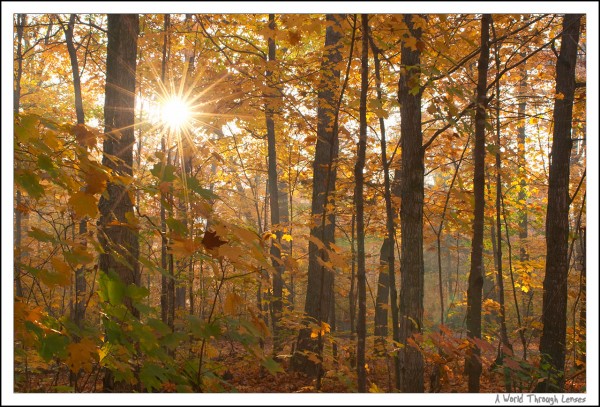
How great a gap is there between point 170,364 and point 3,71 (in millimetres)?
2209

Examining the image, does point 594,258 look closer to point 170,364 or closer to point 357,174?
point 357,174

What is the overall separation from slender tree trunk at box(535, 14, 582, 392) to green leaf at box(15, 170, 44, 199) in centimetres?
546

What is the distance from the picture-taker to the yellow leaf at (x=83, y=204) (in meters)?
2.02

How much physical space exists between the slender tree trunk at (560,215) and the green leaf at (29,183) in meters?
Result: 5.46

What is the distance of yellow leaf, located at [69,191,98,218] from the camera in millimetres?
2023

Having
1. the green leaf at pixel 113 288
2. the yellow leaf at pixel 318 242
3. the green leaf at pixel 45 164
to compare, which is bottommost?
the green leaf at pixel 113 288

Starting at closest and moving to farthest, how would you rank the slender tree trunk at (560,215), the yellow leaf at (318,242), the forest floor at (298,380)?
the yellow leaf at (318,242), the slender tree trunk at (560,215), the forest floor at (298,380)

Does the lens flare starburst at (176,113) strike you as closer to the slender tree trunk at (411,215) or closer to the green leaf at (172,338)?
the slender tree trunk at (411,215)

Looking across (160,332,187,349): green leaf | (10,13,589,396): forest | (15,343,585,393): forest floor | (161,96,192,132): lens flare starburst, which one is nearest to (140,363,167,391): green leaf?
(10,13,589,396): forest

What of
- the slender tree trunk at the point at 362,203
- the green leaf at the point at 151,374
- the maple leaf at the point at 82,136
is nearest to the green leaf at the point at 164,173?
the maple leaf at the point at 82,136

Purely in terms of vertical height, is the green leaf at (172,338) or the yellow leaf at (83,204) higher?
the yellow leaf at (83,204)

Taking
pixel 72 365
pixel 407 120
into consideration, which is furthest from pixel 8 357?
pixel 407 120

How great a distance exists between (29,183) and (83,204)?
0.92 ft

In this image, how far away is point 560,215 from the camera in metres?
5.38
